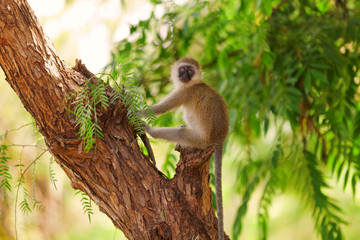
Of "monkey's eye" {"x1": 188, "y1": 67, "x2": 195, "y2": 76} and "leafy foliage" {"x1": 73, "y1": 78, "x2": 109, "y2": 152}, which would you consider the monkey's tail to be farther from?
"monkey's eye" {"x1": 188, "y1": 67, "x2": 195, "y2": 76}

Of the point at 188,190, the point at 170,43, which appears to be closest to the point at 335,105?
the point at 170,43

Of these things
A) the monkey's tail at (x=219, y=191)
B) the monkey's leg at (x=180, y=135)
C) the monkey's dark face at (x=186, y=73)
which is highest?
the monkey's dark face at (x=186, y=73)

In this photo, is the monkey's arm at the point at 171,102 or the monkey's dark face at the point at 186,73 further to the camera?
the monkey's dark face at the point at 186,73

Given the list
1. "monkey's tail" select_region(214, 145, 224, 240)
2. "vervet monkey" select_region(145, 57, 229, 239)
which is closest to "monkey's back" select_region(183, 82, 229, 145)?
"vervet monkey" select_region(145, 57, 229, 239)

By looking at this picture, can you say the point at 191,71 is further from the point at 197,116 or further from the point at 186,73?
the point at 197,116

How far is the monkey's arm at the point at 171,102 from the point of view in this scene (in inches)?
173

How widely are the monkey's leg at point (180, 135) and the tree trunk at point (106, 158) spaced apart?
2.19 ft

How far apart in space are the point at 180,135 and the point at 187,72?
1.04 meters

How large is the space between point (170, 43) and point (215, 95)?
117cm

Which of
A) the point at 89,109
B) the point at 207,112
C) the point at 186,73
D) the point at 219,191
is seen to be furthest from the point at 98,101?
the point at 186,73

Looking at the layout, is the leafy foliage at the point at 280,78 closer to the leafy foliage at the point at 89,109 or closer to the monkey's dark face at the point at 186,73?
the monkey's dark face at the point at 186,73

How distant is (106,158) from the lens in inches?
117

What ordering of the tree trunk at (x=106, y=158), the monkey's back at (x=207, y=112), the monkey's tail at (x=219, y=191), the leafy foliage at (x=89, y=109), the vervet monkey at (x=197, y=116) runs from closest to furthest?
the leafy foliage at (x=89, y=109) → the tree trunk at (x=106, y=158) → the monkey's tail at (x=219, y=191) → the vervet monkey at (x=197, y=116) → the monkey's back at (x=207, y=112)

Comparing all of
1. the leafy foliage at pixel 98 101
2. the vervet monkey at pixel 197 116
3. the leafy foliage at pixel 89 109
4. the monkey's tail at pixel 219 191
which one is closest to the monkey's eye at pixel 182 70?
the vervet monkey at pixel 197 116
